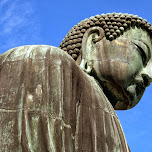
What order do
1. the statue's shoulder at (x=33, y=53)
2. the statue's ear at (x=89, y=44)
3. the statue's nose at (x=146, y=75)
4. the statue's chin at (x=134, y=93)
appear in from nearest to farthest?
1. the statue's shoulder at (x=33, y=53)
2. the statue's ear at (x=89, y=44)
3. the statue's chin at (x=134, y=93)
4. the statue's nose at (x=146, y=75)

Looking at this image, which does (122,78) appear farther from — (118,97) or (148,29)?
(148,29)

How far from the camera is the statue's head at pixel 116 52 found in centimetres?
852

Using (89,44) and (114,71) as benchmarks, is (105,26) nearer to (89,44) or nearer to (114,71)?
(89,44)

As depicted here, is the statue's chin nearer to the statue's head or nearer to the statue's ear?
the statue's head

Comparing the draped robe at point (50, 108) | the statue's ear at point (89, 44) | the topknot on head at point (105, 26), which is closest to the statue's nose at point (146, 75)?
the topknot on head at point (105, 26)

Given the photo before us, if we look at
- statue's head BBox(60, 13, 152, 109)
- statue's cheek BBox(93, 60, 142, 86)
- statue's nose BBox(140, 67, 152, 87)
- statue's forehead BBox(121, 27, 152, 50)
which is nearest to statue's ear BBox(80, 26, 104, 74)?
statue's head BBox(60, 13, 152, 109)

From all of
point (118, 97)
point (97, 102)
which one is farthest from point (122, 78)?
point (97, 102)

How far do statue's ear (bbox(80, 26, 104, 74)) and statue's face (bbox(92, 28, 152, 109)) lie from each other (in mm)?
73

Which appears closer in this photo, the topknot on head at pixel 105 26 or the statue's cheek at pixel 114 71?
the statue's cheek at pixel 114 71

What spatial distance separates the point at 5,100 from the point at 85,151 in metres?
1.21

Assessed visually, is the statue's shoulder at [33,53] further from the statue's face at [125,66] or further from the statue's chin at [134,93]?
the statue's chin at [134,93]

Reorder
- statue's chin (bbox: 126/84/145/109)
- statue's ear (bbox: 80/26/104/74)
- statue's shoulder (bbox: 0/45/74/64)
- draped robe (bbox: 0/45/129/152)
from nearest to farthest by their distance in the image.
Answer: draped robe (bbox: 0/45/129/152)
statue's shoulder (bbox: 0/45/74/64)
statue's ear (bbox: 80/26/104/74)
statue's chin (bbox: 126/84/145/109)

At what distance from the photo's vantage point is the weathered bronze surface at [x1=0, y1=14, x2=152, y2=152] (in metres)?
6.61

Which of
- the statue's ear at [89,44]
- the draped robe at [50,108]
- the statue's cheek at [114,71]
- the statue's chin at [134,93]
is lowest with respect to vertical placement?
the draped robe at [50,108]
